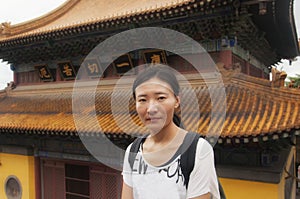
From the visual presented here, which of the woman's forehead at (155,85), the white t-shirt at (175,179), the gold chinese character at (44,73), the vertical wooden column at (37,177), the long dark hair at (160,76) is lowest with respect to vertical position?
the vertical wooden column at (37,177)

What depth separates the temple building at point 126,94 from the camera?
4547 mm

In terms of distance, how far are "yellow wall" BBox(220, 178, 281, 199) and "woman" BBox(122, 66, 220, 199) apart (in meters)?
3.90

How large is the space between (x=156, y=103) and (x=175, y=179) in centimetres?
38

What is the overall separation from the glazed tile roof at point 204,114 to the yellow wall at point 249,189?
1.22 meters

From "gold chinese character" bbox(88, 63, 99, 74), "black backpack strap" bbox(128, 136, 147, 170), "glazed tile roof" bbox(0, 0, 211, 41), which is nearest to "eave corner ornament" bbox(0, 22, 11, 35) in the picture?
"glazed tile roof" bbox(0, 0, 211, 41)

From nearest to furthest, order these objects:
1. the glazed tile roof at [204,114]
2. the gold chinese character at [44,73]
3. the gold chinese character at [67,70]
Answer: the glazed tile roof at [204,114], the gold chinese character at [67,70], the gold chinese character at [44,73]

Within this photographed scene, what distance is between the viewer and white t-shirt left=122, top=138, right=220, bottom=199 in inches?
49.9

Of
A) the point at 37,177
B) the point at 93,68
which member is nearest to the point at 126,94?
the point at 93,68

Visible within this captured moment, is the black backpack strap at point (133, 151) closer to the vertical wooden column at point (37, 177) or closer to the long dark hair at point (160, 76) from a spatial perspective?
the long dark hair at point (160, 76)

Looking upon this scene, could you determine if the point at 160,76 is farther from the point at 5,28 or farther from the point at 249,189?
the point at 5,28

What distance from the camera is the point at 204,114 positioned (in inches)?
193

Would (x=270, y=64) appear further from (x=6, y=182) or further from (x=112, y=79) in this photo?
(x=6, y=182)

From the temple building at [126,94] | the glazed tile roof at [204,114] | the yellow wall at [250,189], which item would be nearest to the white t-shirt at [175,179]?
the glazed tile roof at [204,114]

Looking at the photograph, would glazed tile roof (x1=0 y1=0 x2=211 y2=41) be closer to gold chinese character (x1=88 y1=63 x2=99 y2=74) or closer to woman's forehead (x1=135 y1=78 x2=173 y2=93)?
gold chinese character (x1=88 y1=63 x2=99 y2=74)
